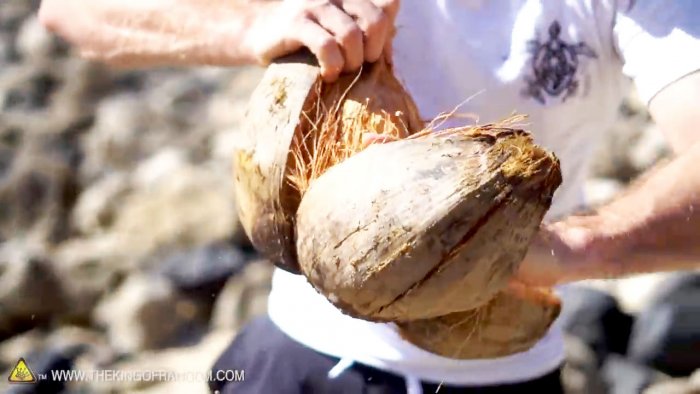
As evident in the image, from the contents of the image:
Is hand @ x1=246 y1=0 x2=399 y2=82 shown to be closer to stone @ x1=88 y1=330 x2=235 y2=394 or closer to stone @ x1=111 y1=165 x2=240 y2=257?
stone @ x1=88 y1=330 x2=235 y2=394

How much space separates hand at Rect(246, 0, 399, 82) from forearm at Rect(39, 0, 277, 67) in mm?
79

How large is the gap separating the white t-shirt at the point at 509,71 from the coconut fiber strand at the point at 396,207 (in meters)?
0.30

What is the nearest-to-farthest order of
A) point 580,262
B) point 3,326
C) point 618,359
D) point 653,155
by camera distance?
1. point 580,262
2. point 618,359
3. point 3,326
4. point 653,155

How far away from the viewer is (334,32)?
46.9 inches

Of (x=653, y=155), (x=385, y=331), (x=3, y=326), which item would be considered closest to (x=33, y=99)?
(x=3, y=326)

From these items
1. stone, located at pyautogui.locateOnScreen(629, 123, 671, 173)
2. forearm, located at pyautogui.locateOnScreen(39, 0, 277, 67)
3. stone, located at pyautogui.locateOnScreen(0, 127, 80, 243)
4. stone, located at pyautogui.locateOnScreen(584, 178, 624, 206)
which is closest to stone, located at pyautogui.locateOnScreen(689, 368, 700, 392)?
stone, located at pyautogui.locateOnScreen(584, 178, 624, 206)

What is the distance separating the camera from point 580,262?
3.83 feet

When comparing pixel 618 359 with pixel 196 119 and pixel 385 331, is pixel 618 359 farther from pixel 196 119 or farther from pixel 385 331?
pixel 196 119

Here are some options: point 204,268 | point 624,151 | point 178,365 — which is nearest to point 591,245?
point 178,365

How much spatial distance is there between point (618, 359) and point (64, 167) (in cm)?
243

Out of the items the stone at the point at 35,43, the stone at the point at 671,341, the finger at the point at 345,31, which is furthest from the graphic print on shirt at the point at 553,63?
the stone at the point at 35,43

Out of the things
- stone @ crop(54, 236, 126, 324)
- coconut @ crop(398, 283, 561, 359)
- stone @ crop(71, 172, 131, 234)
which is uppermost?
coconut @ crop(398, 283, 561, 359)

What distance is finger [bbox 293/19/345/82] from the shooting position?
3.84 ft

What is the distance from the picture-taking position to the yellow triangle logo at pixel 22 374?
2.89 m
